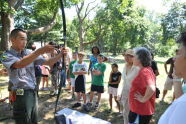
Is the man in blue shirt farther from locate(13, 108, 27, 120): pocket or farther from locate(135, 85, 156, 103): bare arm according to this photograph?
locate(135, 85, 156, 103): bare arm

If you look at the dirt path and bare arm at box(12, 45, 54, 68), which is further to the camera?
the dirt path

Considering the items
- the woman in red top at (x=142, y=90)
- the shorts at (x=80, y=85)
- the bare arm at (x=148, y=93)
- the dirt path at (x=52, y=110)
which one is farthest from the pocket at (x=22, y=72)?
the shorts at (x=80, y=85)

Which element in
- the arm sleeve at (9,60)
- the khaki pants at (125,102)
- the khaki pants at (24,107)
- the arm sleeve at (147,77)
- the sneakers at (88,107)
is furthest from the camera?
the sneakers at (88,107)

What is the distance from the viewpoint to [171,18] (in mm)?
39469

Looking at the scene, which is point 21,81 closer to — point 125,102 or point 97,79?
point 125,102

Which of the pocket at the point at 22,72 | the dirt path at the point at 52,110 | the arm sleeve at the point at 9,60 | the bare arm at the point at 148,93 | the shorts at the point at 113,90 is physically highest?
the arm sleeve at the point at 9,60

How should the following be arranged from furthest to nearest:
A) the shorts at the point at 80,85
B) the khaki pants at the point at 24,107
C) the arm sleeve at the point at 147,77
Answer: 1. the shorts at the point at 80,85
2. the khaki pants at the point at 24,107
3. the arm sleeve at the point at 147,77

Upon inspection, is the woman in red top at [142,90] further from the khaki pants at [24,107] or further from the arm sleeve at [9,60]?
the arm sleeve at [9,60]

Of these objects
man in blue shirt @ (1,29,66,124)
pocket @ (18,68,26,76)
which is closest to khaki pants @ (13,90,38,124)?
man in blue shirt @ (1,29,66,124)

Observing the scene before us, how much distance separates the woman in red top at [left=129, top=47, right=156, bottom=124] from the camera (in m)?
2.68

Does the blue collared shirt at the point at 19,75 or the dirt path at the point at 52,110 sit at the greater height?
the blue collared shirt at the point at 19,75

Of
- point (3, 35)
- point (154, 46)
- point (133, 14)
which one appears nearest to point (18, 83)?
point (3, 35)

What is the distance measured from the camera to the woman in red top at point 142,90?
268cm

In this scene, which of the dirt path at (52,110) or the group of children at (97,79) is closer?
the dirt path at (52,110)
